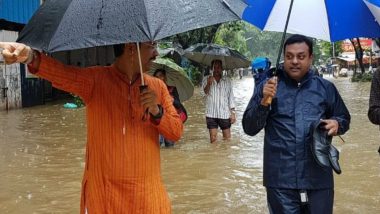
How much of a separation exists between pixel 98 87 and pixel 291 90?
1301 millimetres

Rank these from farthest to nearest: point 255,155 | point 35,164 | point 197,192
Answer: point 255,155
point 35,164
point 197,192

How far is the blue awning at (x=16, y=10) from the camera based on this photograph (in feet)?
49.5

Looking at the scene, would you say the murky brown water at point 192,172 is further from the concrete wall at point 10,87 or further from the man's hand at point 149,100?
the concrete wall at point 10,87

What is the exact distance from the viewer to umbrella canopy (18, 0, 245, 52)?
2201 mm

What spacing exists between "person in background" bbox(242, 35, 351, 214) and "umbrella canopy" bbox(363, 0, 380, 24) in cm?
46

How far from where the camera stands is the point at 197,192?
6.07 m

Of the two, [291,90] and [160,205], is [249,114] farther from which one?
[160,205]

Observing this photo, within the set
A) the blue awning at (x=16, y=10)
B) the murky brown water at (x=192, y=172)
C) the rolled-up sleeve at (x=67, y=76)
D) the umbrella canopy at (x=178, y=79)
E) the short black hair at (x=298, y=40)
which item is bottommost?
the murky brown water at (x=192, y=172)

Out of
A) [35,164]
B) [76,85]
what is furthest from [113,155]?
[35,164]

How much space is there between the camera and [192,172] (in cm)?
716

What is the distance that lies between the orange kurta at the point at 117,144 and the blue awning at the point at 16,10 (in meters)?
13.3

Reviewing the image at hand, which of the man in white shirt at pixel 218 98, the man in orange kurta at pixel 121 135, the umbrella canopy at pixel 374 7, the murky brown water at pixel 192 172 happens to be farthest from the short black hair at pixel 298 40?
the man in white shirt at pixel 218 98

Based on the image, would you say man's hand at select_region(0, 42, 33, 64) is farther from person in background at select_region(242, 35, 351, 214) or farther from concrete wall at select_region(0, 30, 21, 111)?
concrete wall at select_region(0, 30, 21, 111)

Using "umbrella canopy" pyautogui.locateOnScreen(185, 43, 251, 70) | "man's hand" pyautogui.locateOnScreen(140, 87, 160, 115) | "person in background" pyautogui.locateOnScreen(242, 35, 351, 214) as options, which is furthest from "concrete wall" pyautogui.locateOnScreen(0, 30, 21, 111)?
"man's hand" pyautogui.locateOnScreen(140, 87, 160, 115)
